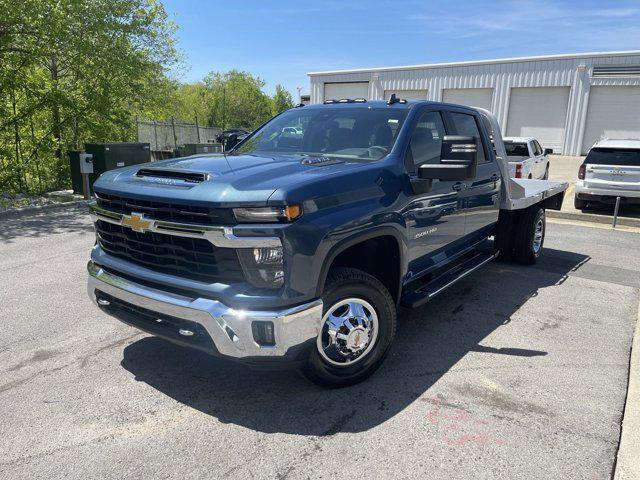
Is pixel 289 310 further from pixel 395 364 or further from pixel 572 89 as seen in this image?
pixel 572 89

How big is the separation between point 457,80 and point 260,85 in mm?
42245

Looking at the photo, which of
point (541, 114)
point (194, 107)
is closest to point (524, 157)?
point (541, 114)

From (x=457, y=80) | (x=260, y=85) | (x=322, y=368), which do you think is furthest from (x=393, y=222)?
(x=260, y=85)

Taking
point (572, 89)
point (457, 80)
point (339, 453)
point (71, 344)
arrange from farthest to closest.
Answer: point (457, 80)
point (572, 89)
point (71, 344)
point (339, 453)

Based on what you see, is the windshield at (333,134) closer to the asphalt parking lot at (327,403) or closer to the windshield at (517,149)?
the asphalt parking lot at (327,403)

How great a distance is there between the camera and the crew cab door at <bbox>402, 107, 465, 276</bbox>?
12.6ft

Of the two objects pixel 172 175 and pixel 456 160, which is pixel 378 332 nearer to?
pixel 456 160

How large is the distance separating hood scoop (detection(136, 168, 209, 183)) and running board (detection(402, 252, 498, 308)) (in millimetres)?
1871

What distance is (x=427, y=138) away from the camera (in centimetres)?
423

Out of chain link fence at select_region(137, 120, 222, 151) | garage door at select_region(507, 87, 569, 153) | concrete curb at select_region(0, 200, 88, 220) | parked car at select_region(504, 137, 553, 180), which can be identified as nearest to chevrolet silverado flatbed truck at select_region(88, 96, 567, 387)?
concrete curb at select_region(0, 200, 88, 220)

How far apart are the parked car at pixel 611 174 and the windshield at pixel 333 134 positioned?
8777mm

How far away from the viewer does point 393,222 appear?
3.54 m

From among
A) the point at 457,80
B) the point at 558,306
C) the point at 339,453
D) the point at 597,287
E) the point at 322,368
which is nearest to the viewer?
the point at 339,453

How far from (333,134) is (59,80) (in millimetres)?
10589
